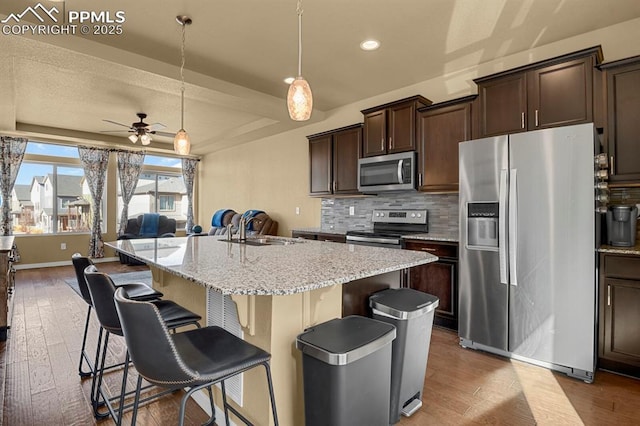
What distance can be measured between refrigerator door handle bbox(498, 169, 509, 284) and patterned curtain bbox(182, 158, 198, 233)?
7398mm

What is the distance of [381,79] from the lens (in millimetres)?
3875

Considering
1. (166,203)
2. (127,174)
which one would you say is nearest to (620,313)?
(127,174)

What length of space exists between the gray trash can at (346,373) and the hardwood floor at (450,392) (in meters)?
0.58

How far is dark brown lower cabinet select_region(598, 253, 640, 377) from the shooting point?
7.31ft

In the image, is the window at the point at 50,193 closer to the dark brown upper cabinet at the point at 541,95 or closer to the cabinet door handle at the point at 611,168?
the dark brown upper cabinet at the point at 541,95

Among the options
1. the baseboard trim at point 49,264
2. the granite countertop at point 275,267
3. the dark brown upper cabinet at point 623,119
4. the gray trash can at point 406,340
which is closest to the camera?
the granite countertop at point 275,267

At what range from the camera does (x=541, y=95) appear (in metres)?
2.72

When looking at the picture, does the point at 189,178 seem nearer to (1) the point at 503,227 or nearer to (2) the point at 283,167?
(2) the point at 283,167

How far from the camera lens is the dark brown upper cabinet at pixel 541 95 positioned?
2535 mm

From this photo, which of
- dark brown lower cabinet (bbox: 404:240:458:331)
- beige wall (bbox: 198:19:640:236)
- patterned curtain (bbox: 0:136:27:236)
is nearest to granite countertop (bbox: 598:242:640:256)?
dark brown lower cabinet (bbox: 404:240:458:331)

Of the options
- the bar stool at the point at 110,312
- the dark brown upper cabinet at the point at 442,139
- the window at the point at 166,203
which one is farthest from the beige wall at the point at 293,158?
the bar stool at the point at 110,312

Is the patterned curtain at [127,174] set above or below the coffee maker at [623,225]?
above

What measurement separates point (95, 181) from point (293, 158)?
14.6 feet

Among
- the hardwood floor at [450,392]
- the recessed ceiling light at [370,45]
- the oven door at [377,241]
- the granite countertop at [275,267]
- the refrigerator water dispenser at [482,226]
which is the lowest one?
the hardwood floor at [450,392]
